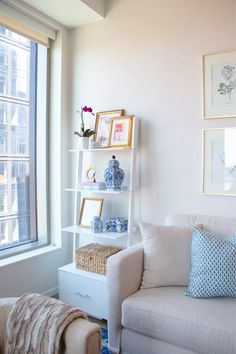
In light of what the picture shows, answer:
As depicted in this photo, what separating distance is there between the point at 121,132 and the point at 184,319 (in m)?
1.53

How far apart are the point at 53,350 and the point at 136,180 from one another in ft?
5.21

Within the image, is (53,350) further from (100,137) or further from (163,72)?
(163,72)

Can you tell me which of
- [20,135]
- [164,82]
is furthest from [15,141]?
[164,82]

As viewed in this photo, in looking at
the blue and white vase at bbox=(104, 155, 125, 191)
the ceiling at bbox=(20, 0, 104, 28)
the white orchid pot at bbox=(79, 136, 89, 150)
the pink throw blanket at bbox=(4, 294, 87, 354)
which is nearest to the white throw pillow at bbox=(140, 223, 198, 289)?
the blue and white vase at bbox=(104, 155, 125, 191)

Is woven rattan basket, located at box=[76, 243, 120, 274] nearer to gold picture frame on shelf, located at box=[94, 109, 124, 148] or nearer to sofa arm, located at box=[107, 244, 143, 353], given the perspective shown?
sofa arm, located at box=[107, 244, 143, 353]

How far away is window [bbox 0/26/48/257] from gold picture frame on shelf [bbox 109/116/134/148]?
757mm

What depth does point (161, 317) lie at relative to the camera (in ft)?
5.06

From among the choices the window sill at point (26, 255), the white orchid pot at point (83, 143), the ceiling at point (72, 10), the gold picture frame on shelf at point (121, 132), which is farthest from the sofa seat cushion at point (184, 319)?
the ceiling at point (72, 10)

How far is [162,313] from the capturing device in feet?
5.08

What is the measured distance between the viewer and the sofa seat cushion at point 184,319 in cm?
139

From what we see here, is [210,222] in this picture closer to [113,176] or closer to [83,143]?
[113,176]

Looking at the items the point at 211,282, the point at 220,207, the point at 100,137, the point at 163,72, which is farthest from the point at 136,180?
the point at 211,282

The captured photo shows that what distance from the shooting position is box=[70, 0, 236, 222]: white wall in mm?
2184

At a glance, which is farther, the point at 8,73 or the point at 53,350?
the point at 8,73
